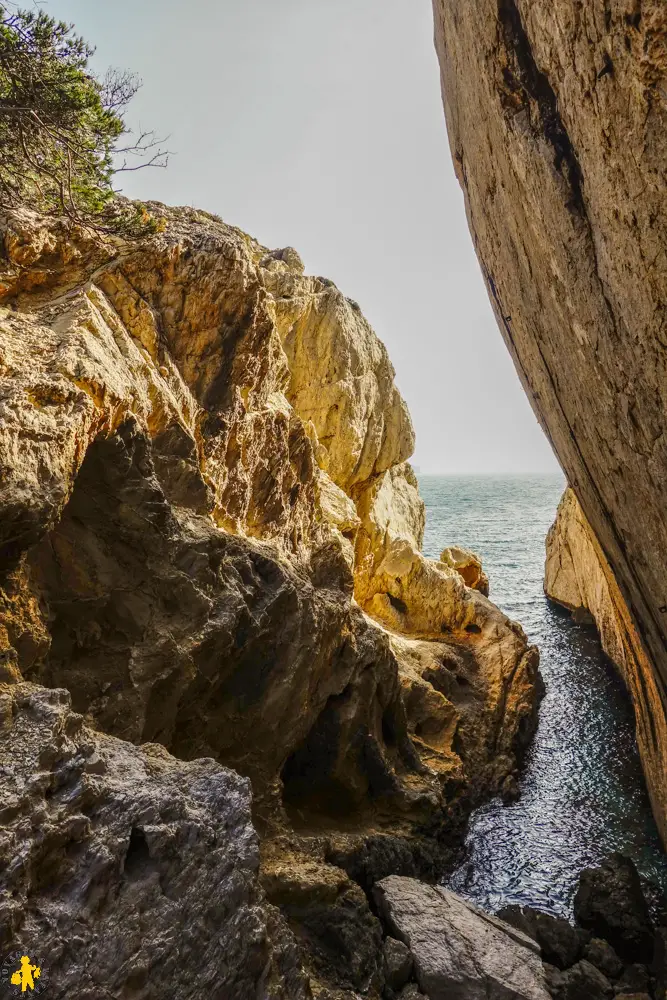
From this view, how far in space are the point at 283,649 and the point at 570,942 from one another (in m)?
6.67

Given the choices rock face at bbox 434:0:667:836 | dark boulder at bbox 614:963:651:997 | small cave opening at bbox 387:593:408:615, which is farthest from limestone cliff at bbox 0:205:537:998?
small cave opening at bbox 387:593:408:615

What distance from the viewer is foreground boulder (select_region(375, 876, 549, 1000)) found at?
288 inches

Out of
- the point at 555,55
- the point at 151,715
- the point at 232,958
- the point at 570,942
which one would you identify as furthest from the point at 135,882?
the point at 555,55

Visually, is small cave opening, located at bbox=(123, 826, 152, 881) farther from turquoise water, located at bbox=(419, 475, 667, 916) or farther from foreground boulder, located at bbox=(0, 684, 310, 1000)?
turquoise water, located at bbox=(419, 475, 667, 916)

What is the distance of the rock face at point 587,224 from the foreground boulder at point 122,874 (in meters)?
6.71

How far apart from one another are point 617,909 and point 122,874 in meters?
9.07

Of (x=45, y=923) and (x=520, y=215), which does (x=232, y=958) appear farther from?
(x=520, y=215)

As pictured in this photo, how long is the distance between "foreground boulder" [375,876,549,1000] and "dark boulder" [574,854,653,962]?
181 cm

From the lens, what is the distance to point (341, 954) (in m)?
7.39

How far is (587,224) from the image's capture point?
6645mm

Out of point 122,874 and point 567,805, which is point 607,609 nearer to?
point 567,805

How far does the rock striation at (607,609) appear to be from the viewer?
37.7 ft

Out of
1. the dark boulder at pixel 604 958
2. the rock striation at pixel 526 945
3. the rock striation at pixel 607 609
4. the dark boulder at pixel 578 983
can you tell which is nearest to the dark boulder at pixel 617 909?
the rock striation at pixel 526 945

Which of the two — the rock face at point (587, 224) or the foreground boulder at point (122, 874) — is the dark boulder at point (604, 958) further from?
the foreground boulder at point (122, 874)
